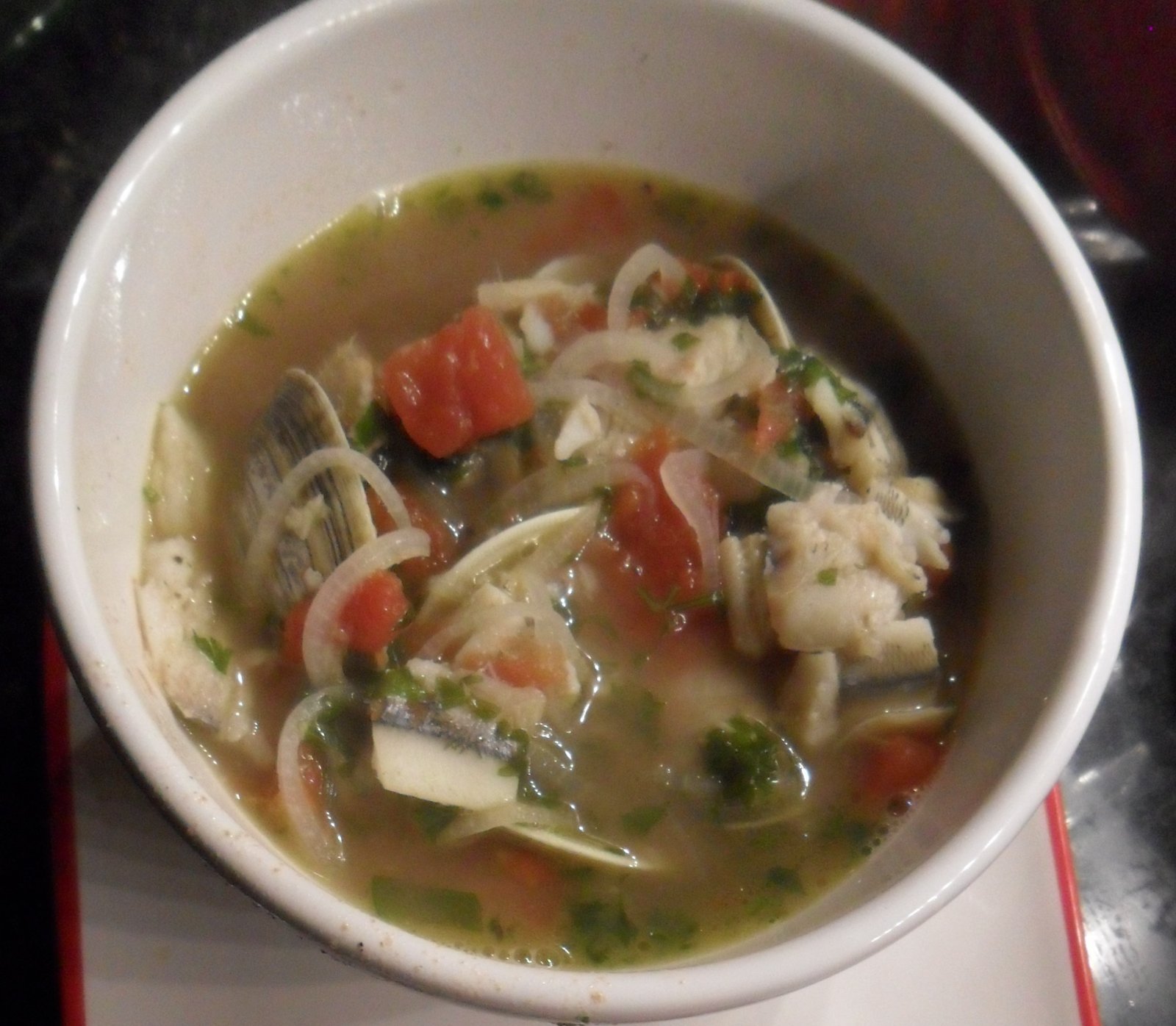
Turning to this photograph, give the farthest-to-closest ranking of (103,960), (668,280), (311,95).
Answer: (668,280) → (311,95) → (103,960)

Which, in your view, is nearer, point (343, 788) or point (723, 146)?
point (343, 788)

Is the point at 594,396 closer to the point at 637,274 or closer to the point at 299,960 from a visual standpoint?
the point at 637,274

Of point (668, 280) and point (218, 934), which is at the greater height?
point (668, 280)

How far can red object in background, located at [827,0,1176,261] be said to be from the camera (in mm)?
2119

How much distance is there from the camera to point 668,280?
1.92m

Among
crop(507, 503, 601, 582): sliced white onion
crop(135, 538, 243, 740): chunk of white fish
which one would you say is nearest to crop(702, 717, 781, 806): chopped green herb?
crop(507, 503, 601, 582): sliced white onion

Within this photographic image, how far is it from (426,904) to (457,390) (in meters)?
0.75

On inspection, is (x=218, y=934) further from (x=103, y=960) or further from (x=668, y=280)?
(x=668, y=280)

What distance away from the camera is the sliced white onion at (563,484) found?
5.56 ft

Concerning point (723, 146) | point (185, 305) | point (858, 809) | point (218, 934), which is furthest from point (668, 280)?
point (218, 934)

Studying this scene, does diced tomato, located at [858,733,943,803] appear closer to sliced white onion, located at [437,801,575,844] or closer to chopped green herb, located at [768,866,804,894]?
chopped green herb, located at [768,866,804,894]

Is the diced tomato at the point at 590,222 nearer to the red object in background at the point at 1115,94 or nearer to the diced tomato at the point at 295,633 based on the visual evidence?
the diced tomato at the point at 295,633

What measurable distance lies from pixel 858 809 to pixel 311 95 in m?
1.34

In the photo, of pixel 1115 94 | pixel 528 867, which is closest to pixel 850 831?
pixel 528 867
